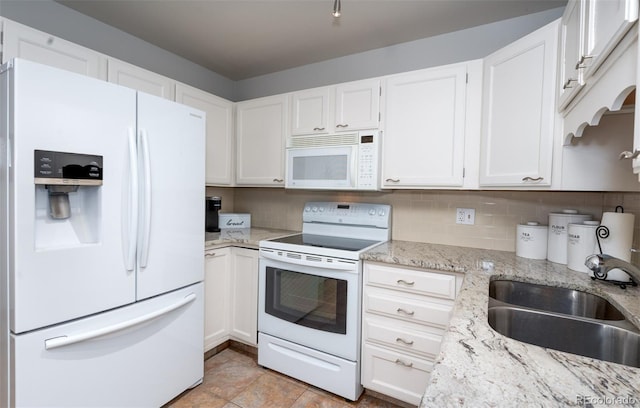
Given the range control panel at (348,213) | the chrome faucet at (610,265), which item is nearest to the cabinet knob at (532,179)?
the chrome faucet at (610,265)

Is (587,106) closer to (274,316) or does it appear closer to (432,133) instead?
(432,133)

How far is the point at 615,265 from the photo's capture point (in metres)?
1.08

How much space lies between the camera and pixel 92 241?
1390 millimetres

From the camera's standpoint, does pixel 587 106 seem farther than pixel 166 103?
No

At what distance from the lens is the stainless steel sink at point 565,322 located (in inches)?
36.5

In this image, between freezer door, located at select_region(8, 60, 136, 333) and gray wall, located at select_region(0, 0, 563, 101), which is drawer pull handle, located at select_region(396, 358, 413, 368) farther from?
gray wall, located at select_region(0, 0, 563, 101)

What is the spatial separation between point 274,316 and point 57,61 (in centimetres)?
199

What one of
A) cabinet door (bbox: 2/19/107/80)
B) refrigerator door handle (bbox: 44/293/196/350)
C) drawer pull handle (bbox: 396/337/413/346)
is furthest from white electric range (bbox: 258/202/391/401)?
cabinet door (bbox: 2/19/107/80)

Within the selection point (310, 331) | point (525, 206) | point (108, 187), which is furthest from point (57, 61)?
point (525, 206)

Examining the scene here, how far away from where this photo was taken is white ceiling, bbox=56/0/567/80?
1.92 meters

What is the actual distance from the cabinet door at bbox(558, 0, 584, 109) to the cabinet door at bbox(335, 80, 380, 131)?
1025 mm

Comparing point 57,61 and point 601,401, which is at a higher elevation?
point 57,61

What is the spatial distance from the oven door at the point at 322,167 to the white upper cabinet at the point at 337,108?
6.6 inches

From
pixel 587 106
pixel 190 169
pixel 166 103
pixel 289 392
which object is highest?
pixel 166 103
